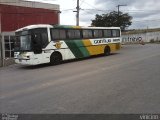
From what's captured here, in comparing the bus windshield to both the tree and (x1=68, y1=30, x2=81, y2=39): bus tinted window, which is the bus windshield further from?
the tree

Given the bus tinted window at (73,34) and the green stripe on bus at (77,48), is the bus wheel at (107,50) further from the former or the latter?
the bus tinted window at (73,34)

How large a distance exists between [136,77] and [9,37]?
21330mm

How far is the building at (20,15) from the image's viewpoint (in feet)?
114

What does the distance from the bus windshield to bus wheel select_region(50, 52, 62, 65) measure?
6.32 ft

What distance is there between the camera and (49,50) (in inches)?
828

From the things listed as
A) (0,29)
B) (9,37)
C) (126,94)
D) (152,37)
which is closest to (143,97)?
(126,94)

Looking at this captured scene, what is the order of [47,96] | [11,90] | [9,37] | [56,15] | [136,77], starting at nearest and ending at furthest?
[47,96]
[11,90]
[136,77]
[9,37]
[56,15]

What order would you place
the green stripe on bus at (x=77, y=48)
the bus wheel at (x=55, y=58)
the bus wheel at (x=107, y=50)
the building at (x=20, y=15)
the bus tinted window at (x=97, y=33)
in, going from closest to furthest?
the bus wheel at (x=55, y=58) < the green stripe on bus at (x=77, y=48) < the bus tinted window at (x=97, y=33) < the bus wheel at (x=107, y=50) < the building at (x=20, y=15)

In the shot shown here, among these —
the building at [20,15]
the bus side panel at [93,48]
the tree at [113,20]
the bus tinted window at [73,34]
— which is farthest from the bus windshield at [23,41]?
the tree at [113,20]

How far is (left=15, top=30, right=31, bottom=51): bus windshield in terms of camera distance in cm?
2025

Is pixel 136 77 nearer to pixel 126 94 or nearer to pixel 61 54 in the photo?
pixel 126 94

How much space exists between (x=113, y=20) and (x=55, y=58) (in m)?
43.6

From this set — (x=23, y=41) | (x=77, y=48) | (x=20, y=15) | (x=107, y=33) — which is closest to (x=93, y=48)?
(x=77, y=48)

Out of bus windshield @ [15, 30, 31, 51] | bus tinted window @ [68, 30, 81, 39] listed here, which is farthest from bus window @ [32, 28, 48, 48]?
bus tinted window @ [68, 30, 81, 39]
